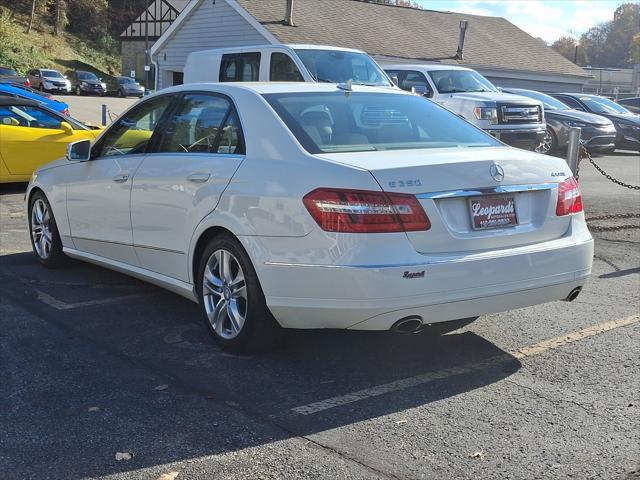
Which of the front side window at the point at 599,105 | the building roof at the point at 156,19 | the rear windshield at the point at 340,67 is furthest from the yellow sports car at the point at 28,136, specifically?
the building roof at the point at 156,19

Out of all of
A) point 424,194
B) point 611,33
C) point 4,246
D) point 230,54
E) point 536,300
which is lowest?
point 4,246

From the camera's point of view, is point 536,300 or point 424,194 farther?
point 536,300

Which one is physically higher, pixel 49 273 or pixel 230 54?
pixel 230 54

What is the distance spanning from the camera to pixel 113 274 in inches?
271

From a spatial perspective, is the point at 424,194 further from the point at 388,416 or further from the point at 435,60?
the point at 435,60

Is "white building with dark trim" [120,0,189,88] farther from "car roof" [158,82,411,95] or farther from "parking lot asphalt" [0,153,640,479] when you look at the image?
"parking lot asphalt" [0,153,640,479]

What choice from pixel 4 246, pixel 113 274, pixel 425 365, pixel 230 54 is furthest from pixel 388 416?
pixel 230 54

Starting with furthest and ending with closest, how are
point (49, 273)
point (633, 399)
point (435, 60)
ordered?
1. point (435, 60)
2. point (49, 273)
3. point (633, 399)

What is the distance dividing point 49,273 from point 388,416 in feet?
13.3

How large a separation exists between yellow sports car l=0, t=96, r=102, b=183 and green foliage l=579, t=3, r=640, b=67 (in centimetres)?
12430

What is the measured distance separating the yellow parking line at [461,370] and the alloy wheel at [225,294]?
83 cm

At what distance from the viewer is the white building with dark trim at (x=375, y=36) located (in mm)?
27312

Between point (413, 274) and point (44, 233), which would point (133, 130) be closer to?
point (44, 233)

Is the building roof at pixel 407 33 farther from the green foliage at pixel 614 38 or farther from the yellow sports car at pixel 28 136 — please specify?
the green foliage at pixel 614 38
